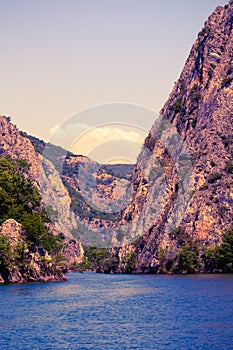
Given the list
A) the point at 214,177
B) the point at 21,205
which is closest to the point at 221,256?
the point at 214,177

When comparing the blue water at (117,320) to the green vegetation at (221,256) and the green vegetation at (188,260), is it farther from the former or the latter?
the green vegetation at (188,260)

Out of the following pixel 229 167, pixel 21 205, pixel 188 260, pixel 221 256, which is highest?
pixel 229 167

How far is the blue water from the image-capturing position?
52.7 meters

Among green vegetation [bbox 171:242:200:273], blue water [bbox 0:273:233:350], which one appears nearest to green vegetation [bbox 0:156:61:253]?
blue water [bbox 0:273:233:350]

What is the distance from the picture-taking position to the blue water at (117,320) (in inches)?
2074

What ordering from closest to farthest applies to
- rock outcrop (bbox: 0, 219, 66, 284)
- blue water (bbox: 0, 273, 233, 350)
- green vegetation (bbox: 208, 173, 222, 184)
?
1. blue water (bbox: 0, 273, 233, 350)
2. rock outcrop (bbox: 0, 219, 66, 284)
3. green vegetation (bbox: 208, 173, 222, 184)

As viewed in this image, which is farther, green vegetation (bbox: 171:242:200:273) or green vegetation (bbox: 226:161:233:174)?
green vegetation (bbox: 226:161:233:174)

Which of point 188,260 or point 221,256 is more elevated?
point 221,256

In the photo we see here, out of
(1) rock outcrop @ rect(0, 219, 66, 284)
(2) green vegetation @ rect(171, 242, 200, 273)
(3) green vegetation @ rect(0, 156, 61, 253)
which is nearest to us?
(1) rock outcrop @ rect(0, 219, 66, 284)

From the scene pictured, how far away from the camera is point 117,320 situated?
6581 centimetres

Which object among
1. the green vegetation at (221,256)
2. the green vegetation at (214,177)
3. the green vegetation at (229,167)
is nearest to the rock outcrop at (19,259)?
the green vegetation at (221,256)

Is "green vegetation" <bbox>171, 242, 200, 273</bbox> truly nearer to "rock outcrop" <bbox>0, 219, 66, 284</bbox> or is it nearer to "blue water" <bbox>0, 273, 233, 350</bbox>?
"rock outcrop" <bbox>0, 219, 66, 284</bbox>

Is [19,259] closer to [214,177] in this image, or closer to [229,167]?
[214,177]

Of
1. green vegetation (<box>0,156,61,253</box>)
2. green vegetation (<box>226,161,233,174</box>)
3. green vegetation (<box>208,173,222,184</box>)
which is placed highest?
green vegetation (<box>226,161,233,174</box>)
